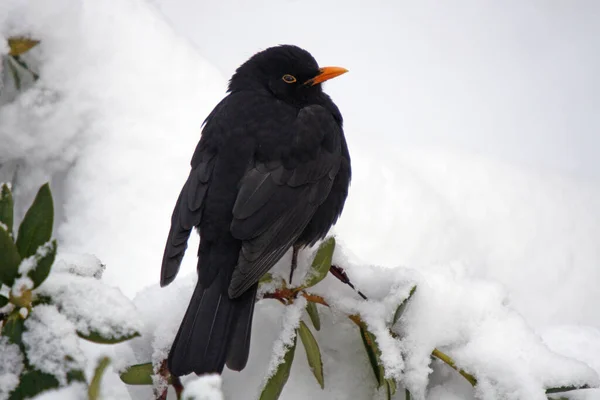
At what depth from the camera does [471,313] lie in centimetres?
134

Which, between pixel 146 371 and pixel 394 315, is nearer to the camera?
pixel 146 371

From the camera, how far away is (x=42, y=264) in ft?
2.70

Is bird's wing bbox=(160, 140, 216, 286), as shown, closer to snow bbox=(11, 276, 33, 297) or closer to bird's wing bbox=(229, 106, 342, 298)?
bird's wing bbox=(229, 106, 342, 298)

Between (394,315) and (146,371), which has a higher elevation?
(394,315)

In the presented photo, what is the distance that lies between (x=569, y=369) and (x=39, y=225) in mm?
901

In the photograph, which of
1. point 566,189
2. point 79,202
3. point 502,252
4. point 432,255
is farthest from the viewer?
point 566,189

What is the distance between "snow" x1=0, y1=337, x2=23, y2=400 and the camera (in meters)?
0.79

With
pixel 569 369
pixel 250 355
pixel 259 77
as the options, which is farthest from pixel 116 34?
pixel 569 369

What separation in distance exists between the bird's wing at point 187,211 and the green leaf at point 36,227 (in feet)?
2.23

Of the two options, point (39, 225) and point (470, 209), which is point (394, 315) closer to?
point (39, 225)

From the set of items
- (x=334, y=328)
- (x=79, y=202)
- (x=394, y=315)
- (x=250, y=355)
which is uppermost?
(x=394, y=315)

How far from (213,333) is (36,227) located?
0.63 meters

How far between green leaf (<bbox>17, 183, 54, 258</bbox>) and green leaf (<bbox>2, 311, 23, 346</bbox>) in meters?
0.08

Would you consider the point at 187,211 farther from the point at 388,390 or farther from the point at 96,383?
the point at 96,383
